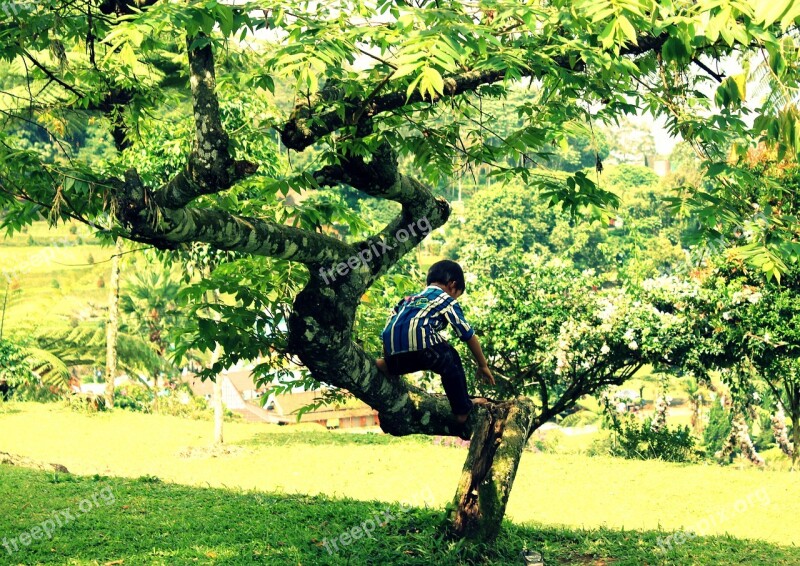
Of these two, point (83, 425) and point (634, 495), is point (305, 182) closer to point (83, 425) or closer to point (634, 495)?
point (634, 495)

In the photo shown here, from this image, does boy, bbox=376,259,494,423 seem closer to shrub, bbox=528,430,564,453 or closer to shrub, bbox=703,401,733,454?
shrub, bbox=528,430,564,453

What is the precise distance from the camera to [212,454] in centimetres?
1584

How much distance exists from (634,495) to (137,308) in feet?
67.0

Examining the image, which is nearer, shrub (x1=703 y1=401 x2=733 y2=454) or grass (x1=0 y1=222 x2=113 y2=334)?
shrub (x1=703 y1=401 x2=733 y2=454)

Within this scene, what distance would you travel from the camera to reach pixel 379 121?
5934 mm

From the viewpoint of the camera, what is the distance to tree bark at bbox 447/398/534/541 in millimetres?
6723

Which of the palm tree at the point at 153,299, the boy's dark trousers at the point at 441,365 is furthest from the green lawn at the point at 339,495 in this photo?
the palm tree at the point at 153,299

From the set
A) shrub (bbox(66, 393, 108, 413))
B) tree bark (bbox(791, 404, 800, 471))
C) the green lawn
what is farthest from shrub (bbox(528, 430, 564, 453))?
shrub (bbox(66, 393, 108, 413))

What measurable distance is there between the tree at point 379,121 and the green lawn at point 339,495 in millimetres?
1510

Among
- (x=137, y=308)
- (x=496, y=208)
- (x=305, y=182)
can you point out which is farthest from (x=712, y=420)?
(x=496, y=208)

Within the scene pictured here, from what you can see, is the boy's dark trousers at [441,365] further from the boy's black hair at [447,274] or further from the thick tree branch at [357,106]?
the thick tree branch at [357,106]

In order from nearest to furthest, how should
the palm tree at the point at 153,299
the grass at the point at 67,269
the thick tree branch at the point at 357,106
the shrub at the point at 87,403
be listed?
the thick tree branch at the point at 357,106
the shrub at the point at 87,403
the palm tree at the point at 153,299
the grass at the point at 67,269

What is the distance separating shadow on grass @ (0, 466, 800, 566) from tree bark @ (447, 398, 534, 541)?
0.56 feet

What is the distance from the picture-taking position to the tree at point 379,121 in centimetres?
446
